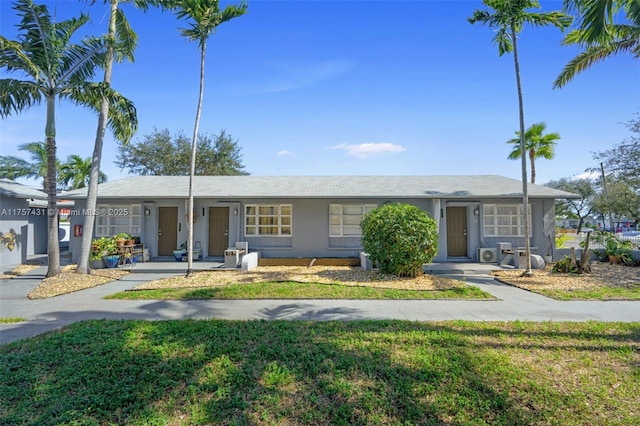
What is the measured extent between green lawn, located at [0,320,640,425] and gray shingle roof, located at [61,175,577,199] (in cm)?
797

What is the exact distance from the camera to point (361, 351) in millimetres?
4254

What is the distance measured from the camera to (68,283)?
8.87 meters

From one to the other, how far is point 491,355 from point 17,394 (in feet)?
18.2

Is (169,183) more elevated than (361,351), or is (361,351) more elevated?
(169,183)

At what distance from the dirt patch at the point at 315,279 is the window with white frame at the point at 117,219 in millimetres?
5047

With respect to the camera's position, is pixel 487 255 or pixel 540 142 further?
pixel 540 142

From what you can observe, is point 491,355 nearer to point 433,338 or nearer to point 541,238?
point 433,338

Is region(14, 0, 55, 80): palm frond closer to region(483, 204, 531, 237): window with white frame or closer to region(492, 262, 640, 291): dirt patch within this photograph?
region(492, 262, 640, 291): dirt patch

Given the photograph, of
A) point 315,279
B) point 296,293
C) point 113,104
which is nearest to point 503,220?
point 315,279

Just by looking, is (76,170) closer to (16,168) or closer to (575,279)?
(16,168)

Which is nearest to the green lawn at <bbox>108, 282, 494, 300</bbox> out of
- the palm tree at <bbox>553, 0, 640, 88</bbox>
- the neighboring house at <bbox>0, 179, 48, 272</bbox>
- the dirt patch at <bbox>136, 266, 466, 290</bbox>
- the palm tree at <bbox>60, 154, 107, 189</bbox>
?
the dirt patch at <bbox>136, 266, 466, 290</bbox>

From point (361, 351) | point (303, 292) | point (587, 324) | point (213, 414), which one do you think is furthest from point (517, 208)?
point (213, 414)

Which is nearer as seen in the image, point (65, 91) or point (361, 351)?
point (361, 351)

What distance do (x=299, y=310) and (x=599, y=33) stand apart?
8.51m
